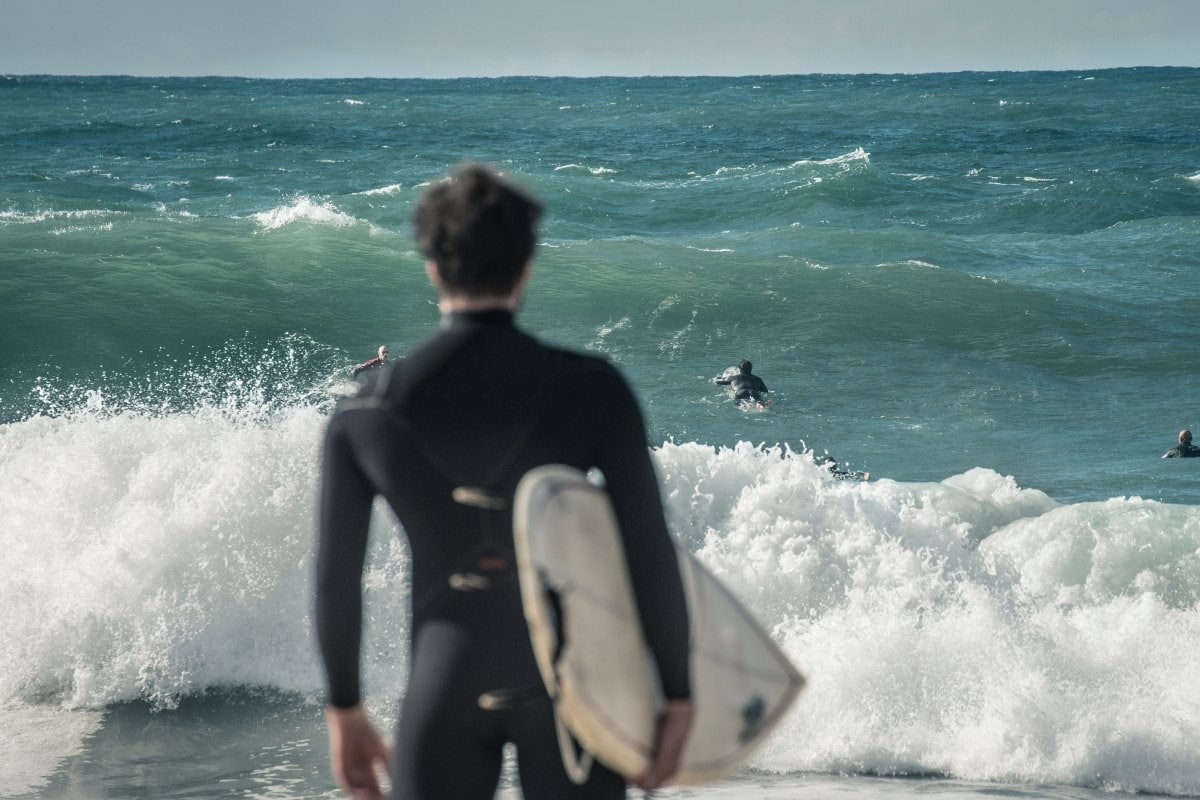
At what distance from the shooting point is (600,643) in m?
1.84

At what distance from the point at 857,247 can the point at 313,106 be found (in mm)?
55711

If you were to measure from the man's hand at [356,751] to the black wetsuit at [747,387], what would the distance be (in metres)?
14.3

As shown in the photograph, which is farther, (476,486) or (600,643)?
(476,486)

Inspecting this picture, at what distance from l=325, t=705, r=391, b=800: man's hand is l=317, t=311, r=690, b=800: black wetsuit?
0.04 metres

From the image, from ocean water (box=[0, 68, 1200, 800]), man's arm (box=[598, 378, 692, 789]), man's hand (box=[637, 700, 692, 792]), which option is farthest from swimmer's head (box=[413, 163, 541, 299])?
ocean water (box=[0, 68, 1200, 800])

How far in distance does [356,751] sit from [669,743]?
0.46 m

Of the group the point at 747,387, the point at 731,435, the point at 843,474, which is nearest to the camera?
the point at 843,474

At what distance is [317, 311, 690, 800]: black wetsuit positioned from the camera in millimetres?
1941

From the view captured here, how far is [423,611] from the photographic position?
6.57 ft

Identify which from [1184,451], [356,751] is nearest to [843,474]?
[1184,451]

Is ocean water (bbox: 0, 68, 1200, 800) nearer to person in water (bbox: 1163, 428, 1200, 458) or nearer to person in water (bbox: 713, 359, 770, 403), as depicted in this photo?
person in water (bbox: 1163, 428, 1200, 458)

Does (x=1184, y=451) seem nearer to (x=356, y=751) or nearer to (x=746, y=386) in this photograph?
(x=746, y=386)

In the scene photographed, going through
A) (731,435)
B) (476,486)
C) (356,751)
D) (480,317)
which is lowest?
(731,435)

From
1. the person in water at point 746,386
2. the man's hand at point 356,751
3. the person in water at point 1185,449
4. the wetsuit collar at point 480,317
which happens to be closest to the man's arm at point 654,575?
the wetsuit collar at point 480,317
